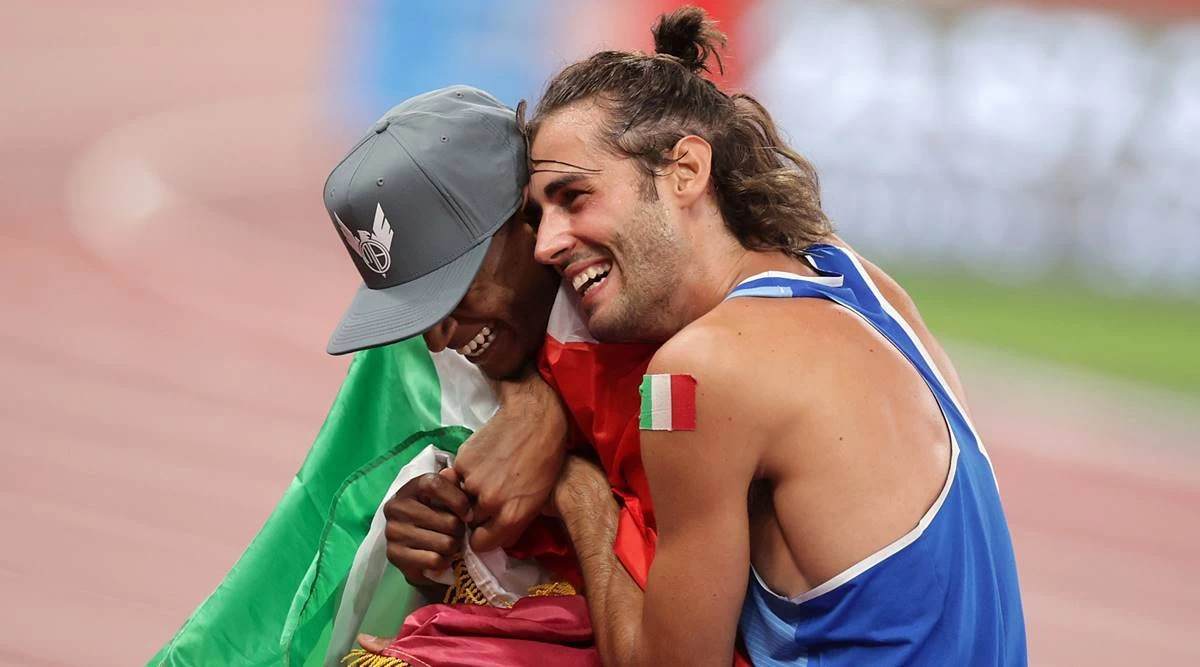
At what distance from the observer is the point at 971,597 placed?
93.6 inches

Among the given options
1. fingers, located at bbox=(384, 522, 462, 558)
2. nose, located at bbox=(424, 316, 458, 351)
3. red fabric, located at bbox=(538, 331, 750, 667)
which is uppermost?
nose, located at bbox=(424, 316, 458, 351)

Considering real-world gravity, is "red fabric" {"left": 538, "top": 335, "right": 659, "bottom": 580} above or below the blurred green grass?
above

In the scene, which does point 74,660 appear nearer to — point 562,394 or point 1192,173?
point 562,394

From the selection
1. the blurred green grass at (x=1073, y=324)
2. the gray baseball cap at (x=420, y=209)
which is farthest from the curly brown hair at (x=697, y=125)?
the blurred green grass at (x=1073, y=324)

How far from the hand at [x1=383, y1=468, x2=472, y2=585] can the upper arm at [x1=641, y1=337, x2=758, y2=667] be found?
546mm

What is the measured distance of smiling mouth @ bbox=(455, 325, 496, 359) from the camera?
2.90 metres

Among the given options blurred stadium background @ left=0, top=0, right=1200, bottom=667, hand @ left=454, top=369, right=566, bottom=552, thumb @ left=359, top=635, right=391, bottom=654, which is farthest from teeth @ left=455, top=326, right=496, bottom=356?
blurred stadium background @ left=0, top=0, right=1200, bottom=667

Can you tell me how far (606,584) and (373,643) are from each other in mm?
487

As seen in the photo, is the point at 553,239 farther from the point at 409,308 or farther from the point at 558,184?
the point at 409,308

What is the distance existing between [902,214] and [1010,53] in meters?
0.97

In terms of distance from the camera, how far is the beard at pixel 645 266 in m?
2.62

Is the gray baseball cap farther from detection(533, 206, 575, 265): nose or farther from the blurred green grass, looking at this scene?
the blurred green grass

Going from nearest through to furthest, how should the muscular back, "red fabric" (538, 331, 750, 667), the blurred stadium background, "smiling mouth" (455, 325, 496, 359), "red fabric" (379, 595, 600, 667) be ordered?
the muscular back
"red fabric" (379, 595, 600, 667)
"red fabric" (538, 331, 750, 667)
"smiling mouth" (455, 325, 496, 359)
the blurred stadium background

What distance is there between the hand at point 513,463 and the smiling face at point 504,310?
0.29 feet
